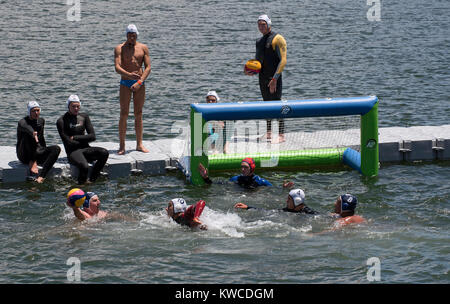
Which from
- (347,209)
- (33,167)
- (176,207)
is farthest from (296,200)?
(33,167)

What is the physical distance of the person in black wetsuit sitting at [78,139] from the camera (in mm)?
14602

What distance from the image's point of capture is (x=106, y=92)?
2203 centimetres

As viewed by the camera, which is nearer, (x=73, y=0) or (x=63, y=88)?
(x=63, y=88)

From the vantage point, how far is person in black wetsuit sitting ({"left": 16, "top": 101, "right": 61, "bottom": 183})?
14547 mm

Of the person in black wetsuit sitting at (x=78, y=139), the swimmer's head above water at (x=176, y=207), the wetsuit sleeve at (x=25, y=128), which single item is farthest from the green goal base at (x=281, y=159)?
the wetsuit sleeve at (x=25, y=128)

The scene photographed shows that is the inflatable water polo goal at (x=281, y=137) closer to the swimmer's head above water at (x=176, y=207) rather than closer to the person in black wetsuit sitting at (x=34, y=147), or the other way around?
the swimmer's head above water at (x=176, y=207)

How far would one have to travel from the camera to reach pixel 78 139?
14.7 metres

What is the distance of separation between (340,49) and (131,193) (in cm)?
1454

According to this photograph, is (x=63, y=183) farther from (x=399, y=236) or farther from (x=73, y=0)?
(x=73, y=0)

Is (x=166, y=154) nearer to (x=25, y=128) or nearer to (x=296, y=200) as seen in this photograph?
(x=25, y=128)

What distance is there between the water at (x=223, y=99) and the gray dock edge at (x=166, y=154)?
0.25 meters

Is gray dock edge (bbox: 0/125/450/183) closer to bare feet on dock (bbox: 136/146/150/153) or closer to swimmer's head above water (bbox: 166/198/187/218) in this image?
bare feet on dock (bbox: 136/146/150/153)

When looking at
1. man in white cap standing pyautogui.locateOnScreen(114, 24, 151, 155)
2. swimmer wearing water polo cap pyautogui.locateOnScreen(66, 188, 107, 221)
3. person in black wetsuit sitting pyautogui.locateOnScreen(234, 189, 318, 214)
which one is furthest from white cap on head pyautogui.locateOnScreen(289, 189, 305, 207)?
man in white cap standing pyautogui.locateOnScreen(114, 24, 151, 155)

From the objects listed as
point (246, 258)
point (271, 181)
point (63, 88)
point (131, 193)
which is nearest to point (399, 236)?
point (246, 258)
